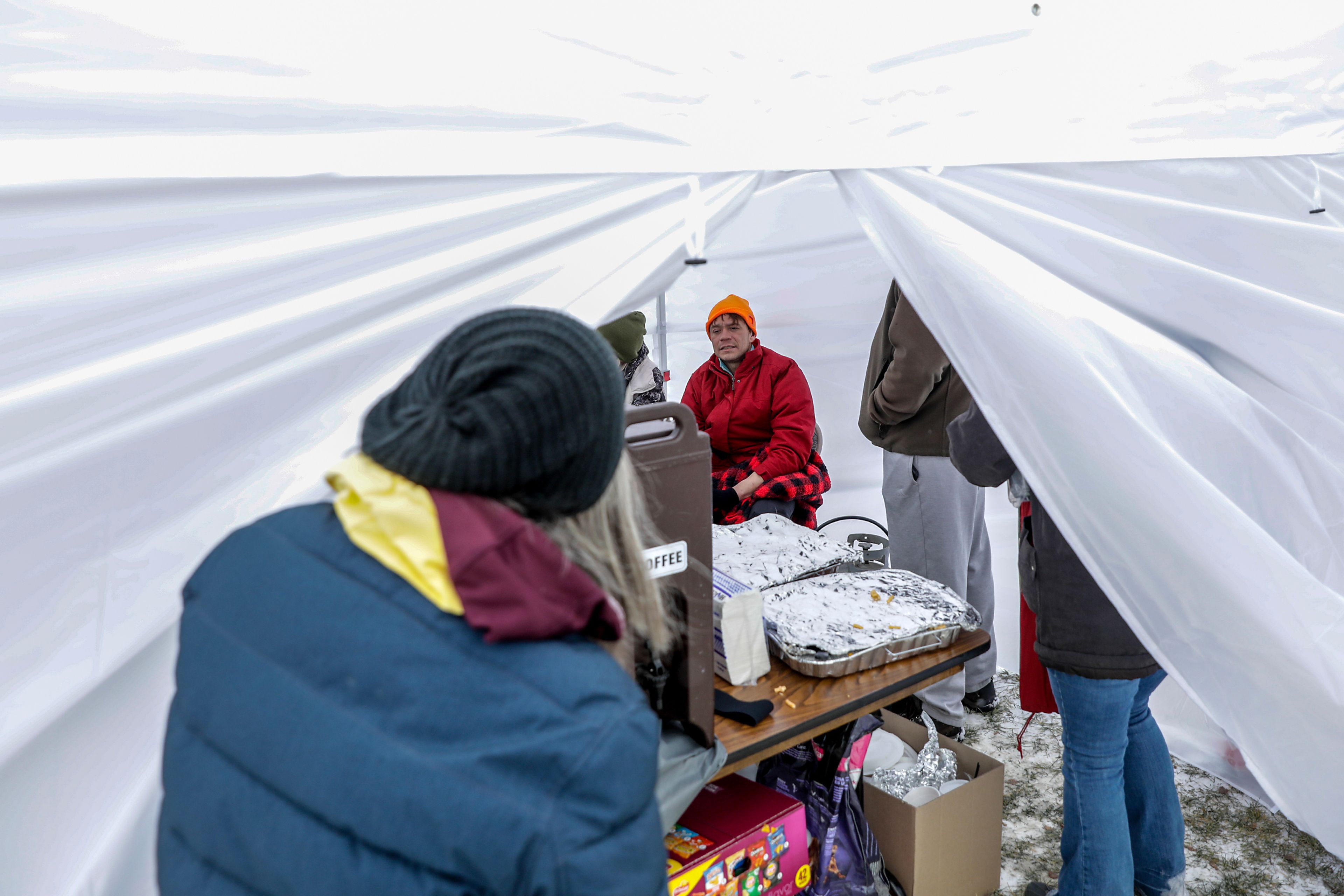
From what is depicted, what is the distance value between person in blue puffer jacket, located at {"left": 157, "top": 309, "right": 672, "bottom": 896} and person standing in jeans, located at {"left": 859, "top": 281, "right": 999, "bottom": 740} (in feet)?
6.09

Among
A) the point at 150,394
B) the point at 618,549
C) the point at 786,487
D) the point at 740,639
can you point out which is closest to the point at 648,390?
the point at 786,487

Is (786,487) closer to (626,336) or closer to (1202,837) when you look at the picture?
(626,336)

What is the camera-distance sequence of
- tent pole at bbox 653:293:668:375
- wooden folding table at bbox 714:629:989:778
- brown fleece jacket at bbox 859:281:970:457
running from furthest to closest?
tent pole at bbox 653:293:668:375 < brown fleece jacket at bbox 859:281:970:457 < wooden folding table at bbox 714:629:989:778

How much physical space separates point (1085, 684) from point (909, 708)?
0.76m

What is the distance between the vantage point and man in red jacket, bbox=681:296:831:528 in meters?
2.92

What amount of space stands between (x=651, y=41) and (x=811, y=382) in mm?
2920

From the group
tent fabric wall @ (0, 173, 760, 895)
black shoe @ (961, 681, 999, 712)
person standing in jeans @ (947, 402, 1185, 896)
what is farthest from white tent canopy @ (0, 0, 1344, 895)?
black shoe @ (961, 681, 999, 712)

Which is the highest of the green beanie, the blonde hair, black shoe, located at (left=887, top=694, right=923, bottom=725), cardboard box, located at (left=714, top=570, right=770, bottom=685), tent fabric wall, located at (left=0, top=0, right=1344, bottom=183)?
tent fabric wall, located at (left=0, top=0, right=1344, bottom=183)

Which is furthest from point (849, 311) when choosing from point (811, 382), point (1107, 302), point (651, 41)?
point (651, 41)

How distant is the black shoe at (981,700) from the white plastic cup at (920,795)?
0.96 m

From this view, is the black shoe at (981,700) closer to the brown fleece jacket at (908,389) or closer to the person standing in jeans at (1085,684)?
the brown fleece jacket at (908,389)

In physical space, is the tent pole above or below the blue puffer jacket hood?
below

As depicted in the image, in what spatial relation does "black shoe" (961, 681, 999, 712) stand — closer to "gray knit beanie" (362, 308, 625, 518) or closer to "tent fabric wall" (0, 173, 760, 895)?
"tent fabric wall" (0, 173, 760, 895)

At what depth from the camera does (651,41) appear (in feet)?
4.22
